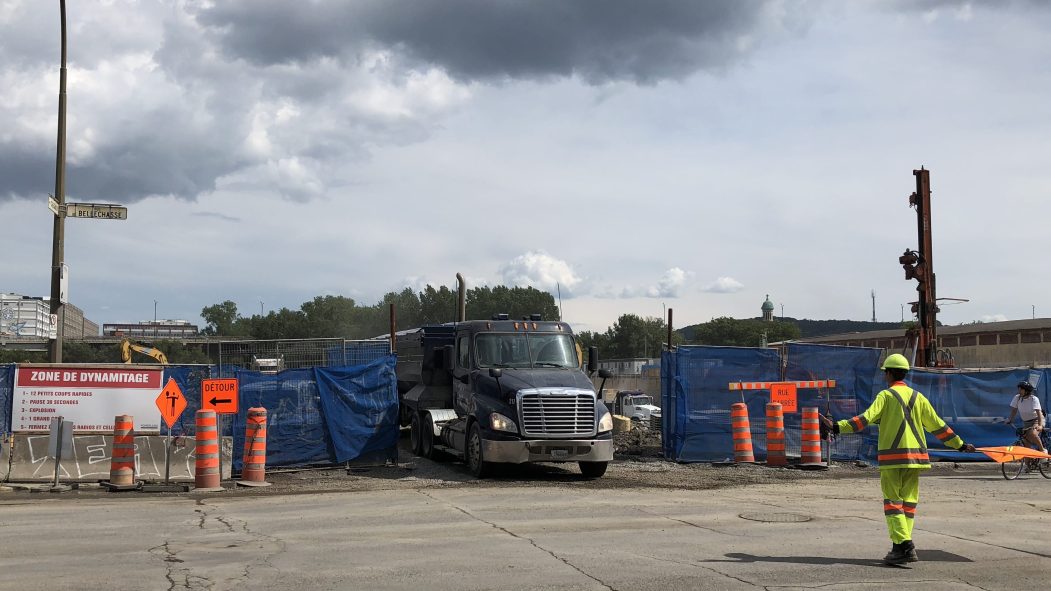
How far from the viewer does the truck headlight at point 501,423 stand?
16.1 metres

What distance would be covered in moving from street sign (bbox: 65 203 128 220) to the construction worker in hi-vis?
42.8ft

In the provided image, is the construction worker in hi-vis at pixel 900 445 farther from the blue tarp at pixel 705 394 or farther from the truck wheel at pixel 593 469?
the blue tarp at pixel 705 394

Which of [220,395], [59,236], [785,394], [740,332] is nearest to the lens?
[220,395]

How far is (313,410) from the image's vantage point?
59.4ft

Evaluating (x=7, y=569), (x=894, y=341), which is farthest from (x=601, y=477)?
(x=894, y=341)

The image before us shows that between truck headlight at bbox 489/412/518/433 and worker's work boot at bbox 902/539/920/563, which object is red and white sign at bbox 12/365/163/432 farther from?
worker's work boot at bbox 902/539/920/563

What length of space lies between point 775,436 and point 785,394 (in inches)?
40.9

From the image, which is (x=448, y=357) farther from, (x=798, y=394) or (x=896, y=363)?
(x=896, y=363)

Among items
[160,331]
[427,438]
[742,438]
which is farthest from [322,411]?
[160,331]

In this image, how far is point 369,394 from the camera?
18.7m

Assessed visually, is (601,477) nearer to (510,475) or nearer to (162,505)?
(510,475)

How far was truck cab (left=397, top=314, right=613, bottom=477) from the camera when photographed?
52.9ft

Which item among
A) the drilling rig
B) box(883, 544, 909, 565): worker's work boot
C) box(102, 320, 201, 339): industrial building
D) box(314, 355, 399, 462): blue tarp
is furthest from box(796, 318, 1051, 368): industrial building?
box(102, 320, 201, 339): industrial building

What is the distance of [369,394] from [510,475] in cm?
334
